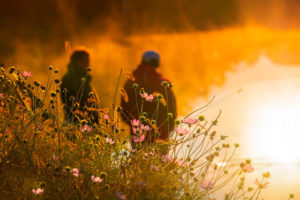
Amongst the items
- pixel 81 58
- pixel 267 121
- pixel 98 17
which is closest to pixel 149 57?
pixel 81 58

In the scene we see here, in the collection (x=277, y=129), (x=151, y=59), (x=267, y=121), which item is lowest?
(x=151, y=59)

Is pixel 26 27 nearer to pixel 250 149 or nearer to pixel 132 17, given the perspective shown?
pixel 132 17

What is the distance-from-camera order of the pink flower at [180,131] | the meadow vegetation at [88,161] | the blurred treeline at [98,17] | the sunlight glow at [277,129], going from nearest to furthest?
1. the meadow vegetation at [88,161]
2. the pink flower at [180,131]
3. the sunlight glow at [277,129]
4. the blurred treeline at [98,17]

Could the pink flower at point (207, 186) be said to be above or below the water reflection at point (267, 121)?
below

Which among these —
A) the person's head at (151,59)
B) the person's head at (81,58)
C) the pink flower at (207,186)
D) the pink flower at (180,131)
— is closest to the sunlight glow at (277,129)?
the person's head at (151,59)

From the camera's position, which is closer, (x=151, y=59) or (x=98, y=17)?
(x=151, y=59)

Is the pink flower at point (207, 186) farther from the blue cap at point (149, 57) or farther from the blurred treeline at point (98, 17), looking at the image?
the blurred treeline at point (98, 17)

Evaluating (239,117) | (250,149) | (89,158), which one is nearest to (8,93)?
(89,158)

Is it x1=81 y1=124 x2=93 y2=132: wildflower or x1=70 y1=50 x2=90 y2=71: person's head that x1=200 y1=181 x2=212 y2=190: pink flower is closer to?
x1=81 y1=124 x2=93 y2=132: wildflower

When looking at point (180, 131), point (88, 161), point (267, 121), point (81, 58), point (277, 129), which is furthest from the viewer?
point (267, 121)

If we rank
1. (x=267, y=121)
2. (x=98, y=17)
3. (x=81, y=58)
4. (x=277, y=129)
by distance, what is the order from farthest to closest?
1. (x=98, y=17)
2. (x=267, y=121)
3. (x=277, y=129)
4. (x=81, y=58)

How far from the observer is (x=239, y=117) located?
15.0 m

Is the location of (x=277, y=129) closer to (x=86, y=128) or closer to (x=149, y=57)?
(x=149, y=57)

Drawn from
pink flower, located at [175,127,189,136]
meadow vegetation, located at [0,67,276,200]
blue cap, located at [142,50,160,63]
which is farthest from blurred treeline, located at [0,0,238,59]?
pink flower, located at [175,127,189,136]
